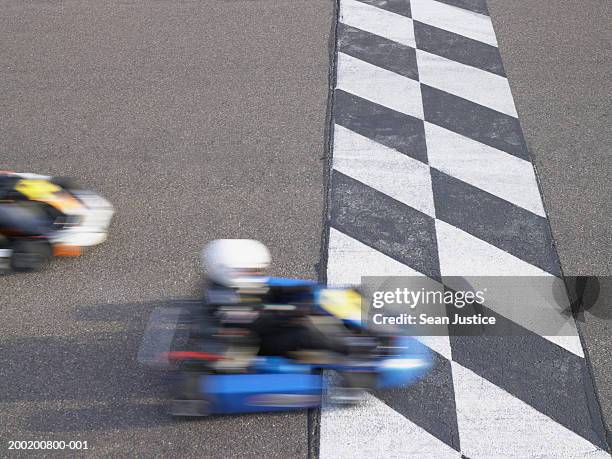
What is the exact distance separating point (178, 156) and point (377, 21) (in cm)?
328

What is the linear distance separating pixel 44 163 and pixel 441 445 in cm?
428

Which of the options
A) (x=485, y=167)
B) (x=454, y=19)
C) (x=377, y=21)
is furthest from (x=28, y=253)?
(x=454, y=19)

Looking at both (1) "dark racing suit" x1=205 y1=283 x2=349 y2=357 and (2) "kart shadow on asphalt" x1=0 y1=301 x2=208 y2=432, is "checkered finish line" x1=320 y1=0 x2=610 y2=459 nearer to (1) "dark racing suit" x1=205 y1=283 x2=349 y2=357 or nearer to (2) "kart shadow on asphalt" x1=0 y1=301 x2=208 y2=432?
(1) "dark racing suit" x1=205 y1=283 x2=349 y2=357

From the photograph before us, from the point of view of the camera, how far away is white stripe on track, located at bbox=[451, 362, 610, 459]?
4.37m

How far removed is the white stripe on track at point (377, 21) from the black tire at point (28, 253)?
4.67m

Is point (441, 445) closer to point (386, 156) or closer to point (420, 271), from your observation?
point (420, 271)

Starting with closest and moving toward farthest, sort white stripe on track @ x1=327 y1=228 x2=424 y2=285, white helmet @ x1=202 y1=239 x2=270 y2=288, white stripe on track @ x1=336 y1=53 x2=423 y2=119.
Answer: white helmet @ x1=202 y1=239 x2=270 y2=288, white stripe on track @ x1=327 y1=228 x2=424 y2=285, white stripe on track @ x1=336 y1=53 x2=423 y2=119

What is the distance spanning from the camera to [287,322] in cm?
439

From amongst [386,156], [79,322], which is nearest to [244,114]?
[386,156]

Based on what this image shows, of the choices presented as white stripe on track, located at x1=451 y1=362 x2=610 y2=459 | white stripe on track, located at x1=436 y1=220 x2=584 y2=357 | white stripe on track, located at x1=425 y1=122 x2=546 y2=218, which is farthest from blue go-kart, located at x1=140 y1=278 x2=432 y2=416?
white stripe on track, located at x1=425 y1=122 x2=546 y2=218

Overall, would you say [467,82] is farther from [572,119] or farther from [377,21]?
[377,21]

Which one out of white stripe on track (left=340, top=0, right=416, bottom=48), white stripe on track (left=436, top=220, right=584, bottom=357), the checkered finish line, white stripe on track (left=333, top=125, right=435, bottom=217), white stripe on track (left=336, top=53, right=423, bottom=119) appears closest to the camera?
the checkered finish line

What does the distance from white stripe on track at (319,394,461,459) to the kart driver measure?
0.45 metres

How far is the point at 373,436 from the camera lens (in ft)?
14.6
